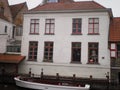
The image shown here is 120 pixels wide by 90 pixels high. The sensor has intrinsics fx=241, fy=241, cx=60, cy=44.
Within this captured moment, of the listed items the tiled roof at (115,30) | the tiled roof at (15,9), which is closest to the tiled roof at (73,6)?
the tiled roof at (115,30)

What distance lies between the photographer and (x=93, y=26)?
2795 centimetres

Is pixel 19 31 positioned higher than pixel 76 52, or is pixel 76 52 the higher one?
pixel 19 31

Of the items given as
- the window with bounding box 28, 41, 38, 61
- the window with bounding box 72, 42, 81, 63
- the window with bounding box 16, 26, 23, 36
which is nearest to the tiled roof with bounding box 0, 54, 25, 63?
the window with bounding box 28, 41, 38, 61

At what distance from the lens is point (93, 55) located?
2738cm

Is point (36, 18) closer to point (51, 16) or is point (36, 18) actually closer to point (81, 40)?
point (51, 16)

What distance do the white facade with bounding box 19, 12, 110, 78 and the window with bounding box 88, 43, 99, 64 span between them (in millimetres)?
359

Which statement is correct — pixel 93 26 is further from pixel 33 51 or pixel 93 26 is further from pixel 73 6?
pixel 33 51

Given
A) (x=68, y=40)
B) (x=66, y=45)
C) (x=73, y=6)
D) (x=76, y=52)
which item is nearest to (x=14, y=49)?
(x=66, y=45)

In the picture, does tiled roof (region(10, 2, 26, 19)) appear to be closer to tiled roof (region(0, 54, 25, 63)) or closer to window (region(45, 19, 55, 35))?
tiled roof (region(0, 54, 25, 63))

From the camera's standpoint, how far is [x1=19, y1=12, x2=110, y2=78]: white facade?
27.1m

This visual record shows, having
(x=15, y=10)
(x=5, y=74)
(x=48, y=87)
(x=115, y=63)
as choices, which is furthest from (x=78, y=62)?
(x=15, y=10)

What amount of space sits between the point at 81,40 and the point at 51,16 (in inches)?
192

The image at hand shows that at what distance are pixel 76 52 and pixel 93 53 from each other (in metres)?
2.01

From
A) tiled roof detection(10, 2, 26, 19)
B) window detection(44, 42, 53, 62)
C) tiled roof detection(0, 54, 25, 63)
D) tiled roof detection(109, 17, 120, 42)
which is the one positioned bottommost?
tiled roof detection(0, 54, 25, 63)
